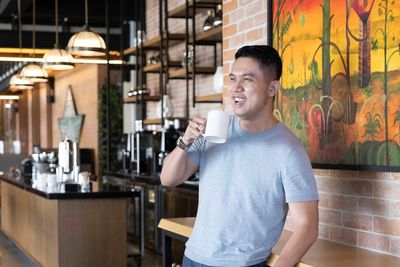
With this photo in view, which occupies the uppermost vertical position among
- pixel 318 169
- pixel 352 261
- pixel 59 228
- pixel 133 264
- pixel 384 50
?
pixel 384 50

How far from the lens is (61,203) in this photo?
6480 millimetres

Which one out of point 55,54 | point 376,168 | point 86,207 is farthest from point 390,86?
point 55,54

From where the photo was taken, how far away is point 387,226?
2879mm

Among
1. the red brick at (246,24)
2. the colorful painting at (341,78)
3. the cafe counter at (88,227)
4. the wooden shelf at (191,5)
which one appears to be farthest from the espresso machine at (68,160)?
the colorful painting at (341,78)

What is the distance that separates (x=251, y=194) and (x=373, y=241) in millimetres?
705

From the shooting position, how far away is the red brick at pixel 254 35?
3.73 meters

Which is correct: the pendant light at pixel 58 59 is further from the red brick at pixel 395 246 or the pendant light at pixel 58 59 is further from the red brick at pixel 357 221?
the red brick at pixel 395 246

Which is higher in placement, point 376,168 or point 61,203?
point 376,168

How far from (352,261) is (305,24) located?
115 centimetres

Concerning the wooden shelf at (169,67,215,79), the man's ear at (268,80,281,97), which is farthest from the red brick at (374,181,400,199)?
the wooden shelf at (169,67,215,79)

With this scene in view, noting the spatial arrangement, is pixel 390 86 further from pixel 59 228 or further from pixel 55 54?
pixel 55 54

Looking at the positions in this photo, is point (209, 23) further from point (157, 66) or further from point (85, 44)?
point (157, 66)

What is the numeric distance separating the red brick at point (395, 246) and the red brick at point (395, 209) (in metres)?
0.09

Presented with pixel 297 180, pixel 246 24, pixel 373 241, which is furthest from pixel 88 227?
pixel 297 180
